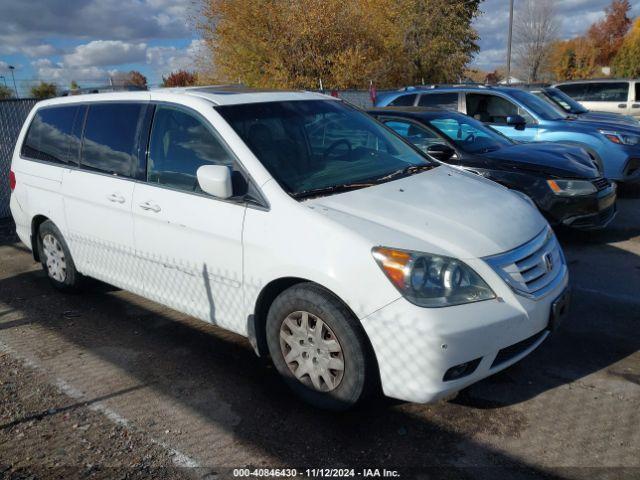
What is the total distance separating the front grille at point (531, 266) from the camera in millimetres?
3020

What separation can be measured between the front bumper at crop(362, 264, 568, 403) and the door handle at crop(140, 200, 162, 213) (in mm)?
1784

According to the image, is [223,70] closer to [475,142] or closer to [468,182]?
[475,142]

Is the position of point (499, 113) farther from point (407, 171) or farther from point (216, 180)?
point (216, 180)

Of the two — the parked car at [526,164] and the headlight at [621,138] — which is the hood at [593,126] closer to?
the headlight at [621,138]

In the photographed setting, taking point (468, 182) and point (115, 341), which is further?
point (115, 341)

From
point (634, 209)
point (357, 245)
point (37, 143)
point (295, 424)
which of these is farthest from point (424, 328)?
point (634, 209)

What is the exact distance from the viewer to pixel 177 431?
320cm

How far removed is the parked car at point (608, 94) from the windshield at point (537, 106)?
8.22 metres

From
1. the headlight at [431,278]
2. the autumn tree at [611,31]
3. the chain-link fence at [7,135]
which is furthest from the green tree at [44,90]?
the autumn tree at [611,31]

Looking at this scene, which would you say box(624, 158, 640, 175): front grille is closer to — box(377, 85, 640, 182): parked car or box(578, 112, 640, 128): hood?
box(377, 85, 640, 182): parked car

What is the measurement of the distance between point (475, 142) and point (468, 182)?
118 inches

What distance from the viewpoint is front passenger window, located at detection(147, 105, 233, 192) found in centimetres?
372

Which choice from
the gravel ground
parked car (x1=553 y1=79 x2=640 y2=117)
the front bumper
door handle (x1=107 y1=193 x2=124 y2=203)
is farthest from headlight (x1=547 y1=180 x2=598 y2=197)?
parked car (x1=553 y1=79 x2=640 y2=117)

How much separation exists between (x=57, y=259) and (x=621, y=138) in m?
8.26
